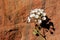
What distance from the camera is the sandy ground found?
357 centimetres

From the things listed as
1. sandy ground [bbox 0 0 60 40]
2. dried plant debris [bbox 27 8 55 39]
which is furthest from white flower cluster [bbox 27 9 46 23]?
sandy ground [bbox 0 0 60 40]

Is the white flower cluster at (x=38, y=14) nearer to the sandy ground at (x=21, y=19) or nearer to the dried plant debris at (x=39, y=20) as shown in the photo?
the dried plant debris at (x=39, y=20)

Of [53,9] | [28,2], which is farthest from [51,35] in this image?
[28,2]

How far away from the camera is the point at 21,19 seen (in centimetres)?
364

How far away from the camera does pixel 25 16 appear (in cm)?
366

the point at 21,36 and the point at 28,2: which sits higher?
the point at 28,2

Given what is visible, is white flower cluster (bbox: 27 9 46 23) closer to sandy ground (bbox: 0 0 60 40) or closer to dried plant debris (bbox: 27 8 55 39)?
dried plant debris (bbox: 27 8 55 39)

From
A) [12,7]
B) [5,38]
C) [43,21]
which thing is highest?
[12,7]

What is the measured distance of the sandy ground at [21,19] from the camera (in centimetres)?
357

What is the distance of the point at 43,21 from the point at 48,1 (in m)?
0.37

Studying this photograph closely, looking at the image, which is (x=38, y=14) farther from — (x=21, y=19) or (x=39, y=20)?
(x=21, y=19)

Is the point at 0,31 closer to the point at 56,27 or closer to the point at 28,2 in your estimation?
the point at 28,2

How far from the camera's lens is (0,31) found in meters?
3.60

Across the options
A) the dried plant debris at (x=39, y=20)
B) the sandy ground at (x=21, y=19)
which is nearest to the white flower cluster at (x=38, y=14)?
the dried plant debris at (x=39, y=20)
